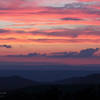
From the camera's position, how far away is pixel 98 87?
113m

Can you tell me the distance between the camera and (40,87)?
125000 mm

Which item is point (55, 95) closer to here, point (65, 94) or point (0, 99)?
point (65, 94)

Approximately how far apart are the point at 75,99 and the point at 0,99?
2179 centimetres

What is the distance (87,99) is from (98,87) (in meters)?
12.9

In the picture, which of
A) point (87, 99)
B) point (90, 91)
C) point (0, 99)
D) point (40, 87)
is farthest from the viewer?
point (40, 87)

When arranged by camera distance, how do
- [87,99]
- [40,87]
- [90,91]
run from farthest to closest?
1. [40,87]
2. [90,91]
3. [87,99]

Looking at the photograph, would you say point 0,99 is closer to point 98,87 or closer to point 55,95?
point 55,95

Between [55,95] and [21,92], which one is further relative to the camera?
[21,92]

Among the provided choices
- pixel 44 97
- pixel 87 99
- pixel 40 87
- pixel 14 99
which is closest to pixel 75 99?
pixel 87 99

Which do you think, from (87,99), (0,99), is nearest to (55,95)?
(87,99)

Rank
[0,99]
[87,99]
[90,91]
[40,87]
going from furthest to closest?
[40,87] → [90,91] → [87,99] → [0,99]

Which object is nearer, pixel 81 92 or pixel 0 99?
pixel 0 99

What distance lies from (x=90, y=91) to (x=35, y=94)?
57.1 ft

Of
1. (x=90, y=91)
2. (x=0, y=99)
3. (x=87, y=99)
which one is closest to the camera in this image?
(x=0, y=99)
